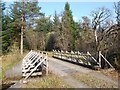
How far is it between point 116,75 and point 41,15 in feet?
102

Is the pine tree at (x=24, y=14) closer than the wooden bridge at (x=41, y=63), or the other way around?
the wooden bridge at (x=41, y=63)

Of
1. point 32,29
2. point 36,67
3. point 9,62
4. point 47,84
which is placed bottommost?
point 47,84

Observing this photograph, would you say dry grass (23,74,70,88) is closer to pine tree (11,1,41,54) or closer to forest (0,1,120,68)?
forest (0,1,120,68)

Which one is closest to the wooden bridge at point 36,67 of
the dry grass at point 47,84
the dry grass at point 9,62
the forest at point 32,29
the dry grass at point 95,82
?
the dry grass at point 47,84

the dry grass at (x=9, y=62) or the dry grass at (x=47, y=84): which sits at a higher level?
the dry grass at (x=9, y=62)

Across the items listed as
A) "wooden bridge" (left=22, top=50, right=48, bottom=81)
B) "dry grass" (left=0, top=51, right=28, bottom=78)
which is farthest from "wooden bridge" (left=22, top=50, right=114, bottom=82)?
"dry grass" (left=0, top=51, right=28, bottom=78)

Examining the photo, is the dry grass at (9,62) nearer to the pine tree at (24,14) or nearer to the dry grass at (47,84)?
the dry grass at (47,84)

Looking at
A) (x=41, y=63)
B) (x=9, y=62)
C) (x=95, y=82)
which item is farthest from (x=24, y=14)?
(x=95, y=82)

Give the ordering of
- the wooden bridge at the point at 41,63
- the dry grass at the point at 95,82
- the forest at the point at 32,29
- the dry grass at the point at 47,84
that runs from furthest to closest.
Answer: the forest at the point at 32,29
the wooden bridge at the point at 41,63
the dry grass at the point at 47,84
the dry grass at the point at 95,82

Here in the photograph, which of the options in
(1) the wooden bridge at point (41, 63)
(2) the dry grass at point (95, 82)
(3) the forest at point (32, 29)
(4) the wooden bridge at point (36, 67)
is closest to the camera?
(2) the dry grass at point (95, 82)

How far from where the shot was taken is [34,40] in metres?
41.3

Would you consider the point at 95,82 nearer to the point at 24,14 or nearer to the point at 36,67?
the point at 36,67

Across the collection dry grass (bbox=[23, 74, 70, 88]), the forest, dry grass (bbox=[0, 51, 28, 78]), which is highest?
the forest

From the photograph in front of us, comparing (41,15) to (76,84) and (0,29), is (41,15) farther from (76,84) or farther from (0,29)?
(76,84)
